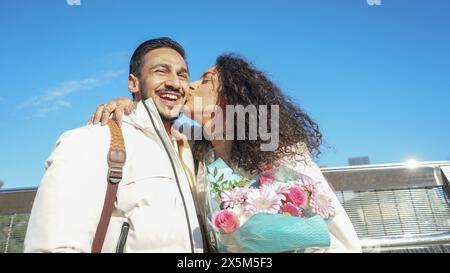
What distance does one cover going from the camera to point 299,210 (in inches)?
57.6

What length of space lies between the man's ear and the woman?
380 mm

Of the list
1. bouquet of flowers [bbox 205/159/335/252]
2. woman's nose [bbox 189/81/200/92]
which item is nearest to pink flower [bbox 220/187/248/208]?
bouquet of flowers [bbox 205/159/335/252]

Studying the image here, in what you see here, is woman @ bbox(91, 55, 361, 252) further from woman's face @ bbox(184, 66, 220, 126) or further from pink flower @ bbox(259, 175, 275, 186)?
pink flower @ bbox(259, 175, 275, 186)

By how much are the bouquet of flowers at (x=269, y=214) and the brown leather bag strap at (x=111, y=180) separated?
1.61ft

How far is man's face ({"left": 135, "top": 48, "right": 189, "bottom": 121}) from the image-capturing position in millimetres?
2299

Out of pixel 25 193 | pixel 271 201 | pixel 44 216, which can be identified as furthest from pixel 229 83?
pixel 25 193

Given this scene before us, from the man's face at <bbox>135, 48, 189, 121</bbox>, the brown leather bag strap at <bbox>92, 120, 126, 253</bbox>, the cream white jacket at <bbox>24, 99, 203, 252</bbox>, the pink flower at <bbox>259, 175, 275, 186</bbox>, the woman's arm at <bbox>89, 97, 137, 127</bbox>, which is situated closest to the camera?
the cream white jacket at <bbox>24, 99, 203, 252</bbox>

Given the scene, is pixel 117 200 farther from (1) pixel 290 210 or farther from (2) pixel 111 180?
(1) pixel 290 210

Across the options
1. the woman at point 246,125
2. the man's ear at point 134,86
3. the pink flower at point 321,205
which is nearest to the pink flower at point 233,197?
the woman at point 246,125

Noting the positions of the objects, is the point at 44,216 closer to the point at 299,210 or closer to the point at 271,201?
the point at 271,201

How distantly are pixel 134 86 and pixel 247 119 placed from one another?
1.02 metres

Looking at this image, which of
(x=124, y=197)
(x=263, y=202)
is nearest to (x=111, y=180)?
(x=124, y=197)

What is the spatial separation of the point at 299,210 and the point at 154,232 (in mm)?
720

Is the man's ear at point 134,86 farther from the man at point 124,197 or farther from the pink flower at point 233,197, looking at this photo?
the pink flower at point 233,197
